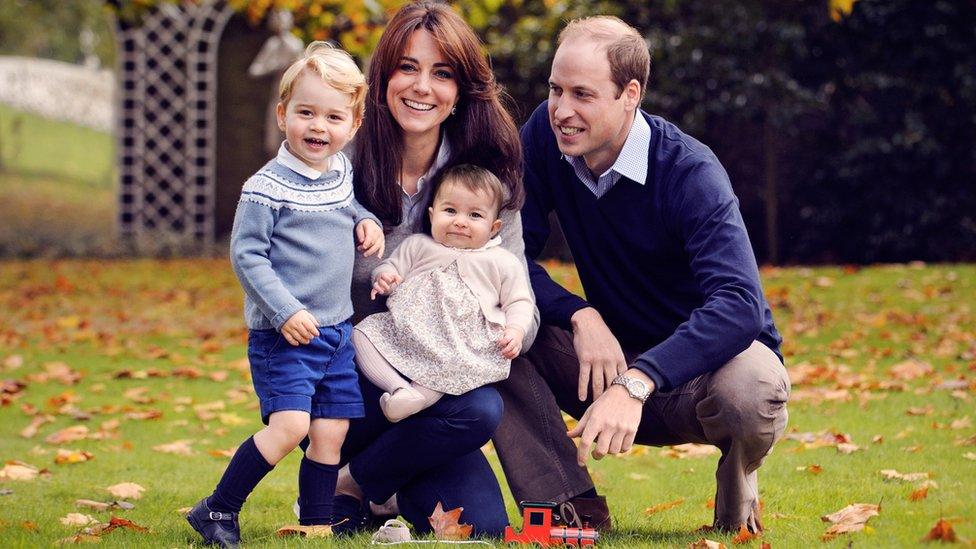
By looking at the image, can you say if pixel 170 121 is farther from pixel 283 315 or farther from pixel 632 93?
pixel 283 315

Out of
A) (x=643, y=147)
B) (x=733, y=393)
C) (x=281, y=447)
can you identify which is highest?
(x=643, y=147)

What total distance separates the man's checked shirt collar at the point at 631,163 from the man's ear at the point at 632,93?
60 millimetres

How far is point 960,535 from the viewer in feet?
10.0

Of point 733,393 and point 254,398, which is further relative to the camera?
point 254,398

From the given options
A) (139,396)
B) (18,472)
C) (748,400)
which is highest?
(748,400)

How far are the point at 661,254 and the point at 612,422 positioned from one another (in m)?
0.71

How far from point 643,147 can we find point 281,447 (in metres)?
1.45

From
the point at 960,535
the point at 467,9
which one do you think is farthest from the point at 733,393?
the point at 467,9

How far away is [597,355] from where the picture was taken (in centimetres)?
364

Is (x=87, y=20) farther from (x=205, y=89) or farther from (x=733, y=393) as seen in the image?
(x=733, y=393)

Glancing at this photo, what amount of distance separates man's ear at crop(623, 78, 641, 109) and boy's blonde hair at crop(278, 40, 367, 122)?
2.69 ft

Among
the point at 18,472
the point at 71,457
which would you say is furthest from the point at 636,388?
the point at 71,457

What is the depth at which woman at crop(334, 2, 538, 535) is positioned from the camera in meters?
3.65

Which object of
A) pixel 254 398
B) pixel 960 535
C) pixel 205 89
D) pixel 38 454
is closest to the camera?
pixel 960 535
